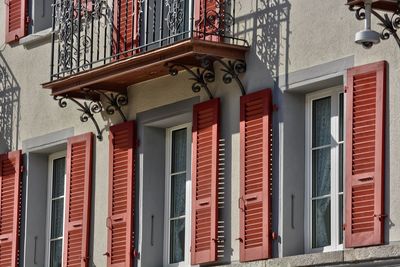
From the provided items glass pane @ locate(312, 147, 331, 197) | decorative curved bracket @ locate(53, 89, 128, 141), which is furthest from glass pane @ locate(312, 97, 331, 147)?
decorative curved bracket @ locate(53, 89, 128, 141)

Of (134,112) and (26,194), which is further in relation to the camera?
(26,194)

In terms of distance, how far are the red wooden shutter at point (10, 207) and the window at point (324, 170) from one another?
20.3 ft

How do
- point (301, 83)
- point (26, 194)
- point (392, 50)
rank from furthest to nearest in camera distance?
point (26, 194) < point (301, 83) < point (392, 50)

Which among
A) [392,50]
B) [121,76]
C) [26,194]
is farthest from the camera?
[26,194]

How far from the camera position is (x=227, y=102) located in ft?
78.0

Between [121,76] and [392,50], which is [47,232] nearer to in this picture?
[121,76]

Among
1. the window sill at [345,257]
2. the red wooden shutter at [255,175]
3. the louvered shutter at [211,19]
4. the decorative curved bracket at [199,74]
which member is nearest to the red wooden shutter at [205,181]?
the decorative curved bracket at [199,74]

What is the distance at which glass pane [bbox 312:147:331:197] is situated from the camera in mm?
22500

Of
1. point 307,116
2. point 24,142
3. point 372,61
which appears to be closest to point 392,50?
point 372,61

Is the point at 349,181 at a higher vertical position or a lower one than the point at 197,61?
lower

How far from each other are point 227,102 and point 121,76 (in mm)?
1561

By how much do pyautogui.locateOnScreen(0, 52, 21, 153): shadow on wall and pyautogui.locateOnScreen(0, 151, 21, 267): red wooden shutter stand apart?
0.71 ft

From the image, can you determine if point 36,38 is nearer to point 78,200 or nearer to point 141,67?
point 78,200

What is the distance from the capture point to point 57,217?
1089 inches
